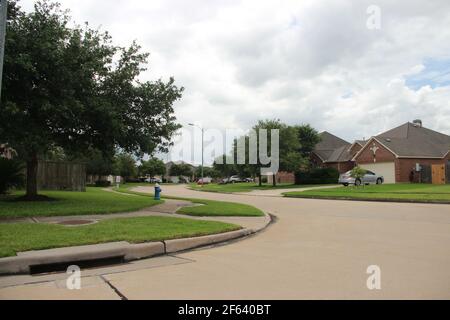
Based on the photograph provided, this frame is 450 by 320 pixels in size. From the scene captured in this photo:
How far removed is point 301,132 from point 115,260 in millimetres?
51639

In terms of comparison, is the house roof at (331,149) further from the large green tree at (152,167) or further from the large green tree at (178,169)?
the large green tree at (178,169)

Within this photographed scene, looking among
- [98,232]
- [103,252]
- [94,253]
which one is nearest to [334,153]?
[98,232]

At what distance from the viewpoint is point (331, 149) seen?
61906 mm

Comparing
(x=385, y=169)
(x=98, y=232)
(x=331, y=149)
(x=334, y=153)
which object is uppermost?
(x=331, y=149)

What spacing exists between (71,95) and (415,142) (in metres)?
41.4

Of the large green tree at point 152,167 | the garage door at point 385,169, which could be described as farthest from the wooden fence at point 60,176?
the large green tree at point 152,167

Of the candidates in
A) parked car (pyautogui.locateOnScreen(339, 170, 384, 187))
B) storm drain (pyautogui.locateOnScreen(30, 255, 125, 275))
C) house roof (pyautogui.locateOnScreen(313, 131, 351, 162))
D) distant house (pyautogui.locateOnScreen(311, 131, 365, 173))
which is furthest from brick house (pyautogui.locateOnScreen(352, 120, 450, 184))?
storm drain (pyautogui.locateOnScreen(30, 255, 125, 275))

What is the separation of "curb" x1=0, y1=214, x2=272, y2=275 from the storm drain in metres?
0.02

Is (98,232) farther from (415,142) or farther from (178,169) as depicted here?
(178,169)

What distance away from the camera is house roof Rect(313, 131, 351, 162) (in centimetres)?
5581

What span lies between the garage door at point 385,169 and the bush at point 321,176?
4129 millimetres

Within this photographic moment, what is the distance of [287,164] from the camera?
46.2 metres

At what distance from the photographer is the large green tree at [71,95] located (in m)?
13.5

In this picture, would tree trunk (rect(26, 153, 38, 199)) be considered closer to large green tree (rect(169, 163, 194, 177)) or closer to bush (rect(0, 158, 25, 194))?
bush (rect(0, 158, 25, 194))
